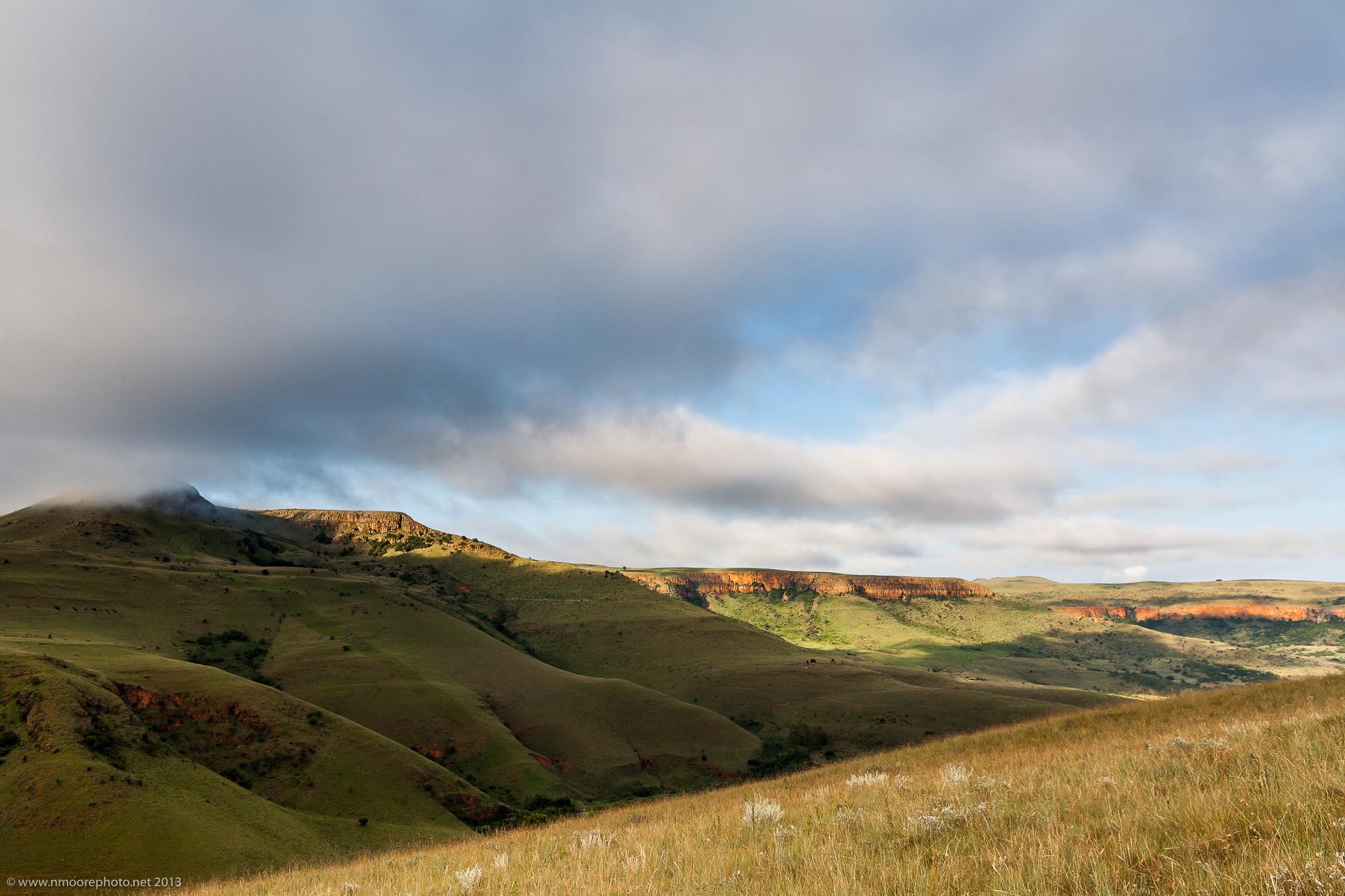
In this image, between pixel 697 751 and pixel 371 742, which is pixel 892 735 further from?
pixel 371 742

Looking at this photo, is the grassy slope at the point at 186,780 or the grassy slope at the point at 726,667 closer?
the grassy slope at the point at 186,780

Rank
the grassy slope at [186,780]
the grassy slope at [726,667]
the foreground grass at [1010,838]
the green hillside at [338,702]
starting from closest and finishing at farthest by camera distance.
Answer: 1. the foreground grass at [1010,838]
2. the grassy slope at [186,780]
3. the green hillside at [338,702]
4. the grassy slope at [726,667]

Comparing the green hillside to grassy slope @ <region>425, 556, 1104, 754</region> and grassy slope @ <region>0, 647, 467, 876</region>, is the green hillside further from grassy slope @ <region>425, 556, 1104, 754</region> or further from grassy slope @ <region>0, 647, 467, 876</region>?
grassy slope @ <region>425, 556, 1104, 754</region>

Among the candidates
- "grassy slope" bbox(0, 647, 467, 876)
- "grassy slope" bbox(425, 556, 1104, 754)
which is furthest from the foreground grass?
"grassy slope" bbox(425, 556, 1104, 754)

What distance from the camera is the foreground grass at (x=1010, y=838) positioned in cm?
477

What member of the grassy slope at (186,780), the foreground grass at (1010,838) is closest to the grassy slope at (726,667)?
the grassy slope at (186,780)

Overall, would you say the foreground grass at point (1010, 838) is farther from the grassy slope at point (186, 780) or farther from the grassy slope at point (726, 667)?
the grassy slope at point (726, 667)

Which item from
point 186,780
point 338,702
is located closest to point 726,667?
point 338,702

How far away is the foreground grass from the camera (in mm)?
4770

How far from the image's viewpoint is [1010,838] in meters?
6.09

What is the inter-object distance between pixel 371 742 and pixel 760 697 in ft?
198

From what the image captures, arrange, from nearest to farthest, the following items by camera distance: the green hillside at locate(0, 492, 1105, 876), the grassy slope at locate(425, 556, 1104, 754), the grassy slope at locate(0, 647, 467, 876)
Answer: the grassy slope at locate(0, 647, 467, 876) < the green hillside at locate(0, 492, 1105, 876) < the grassy slope at locate(425, 556, 1104, 754)

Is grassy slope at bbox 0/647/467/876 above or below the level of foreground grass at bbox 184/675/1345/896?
below

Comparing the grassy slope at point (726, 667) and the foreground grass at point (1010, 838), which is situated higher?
the foreground grass at point (1010, 838)
